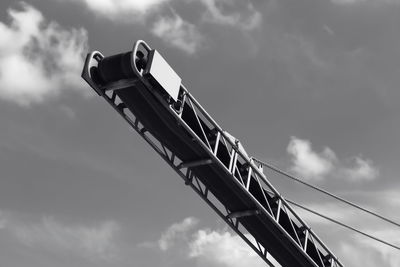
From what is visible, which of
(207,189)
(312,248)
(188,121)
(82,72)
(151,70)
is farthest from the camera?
Answer: (312,248)

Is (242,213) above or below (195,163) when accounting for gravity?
below

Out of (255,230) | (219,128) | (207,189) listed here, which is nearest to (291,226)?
(255,230)

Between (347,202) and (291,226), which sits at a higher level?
(347,202)

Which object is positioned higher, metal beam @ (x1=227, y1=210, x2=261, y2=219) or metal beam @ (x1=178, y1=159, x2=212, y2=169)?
metal beam @ (x1=178, y1=159, x2=212, y2=169)

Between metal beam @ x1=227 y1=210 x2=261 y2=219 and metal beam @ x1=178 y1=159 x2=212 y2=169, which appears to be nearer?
metal beam @ x1=178 y1=159 x2=212 y2=169

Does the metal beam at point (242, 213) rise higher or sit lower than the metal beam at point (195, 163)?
lower

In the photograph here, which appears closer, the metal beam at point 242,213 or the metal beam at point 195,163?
the metal beam at point 195,163

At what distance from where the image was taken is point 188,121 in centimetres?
1485

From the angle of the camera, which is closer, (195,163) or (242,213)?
(195,163)

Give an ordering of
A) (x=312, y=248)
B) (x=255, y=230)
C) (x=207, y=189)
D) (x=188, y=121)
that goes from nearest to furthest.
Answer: (x=188, y=121), (x=207, y=189), (x=255, y=230), (x=312, y=248)

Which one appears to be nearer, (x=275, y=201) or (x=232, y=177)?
(x=232, y=177)

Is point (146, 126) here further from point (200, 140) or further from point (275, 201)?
point (275, 201)

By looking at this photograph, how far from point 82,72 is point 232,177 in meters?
5.29

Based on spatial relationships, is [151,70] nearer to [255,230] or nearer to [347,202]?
[255,230]
